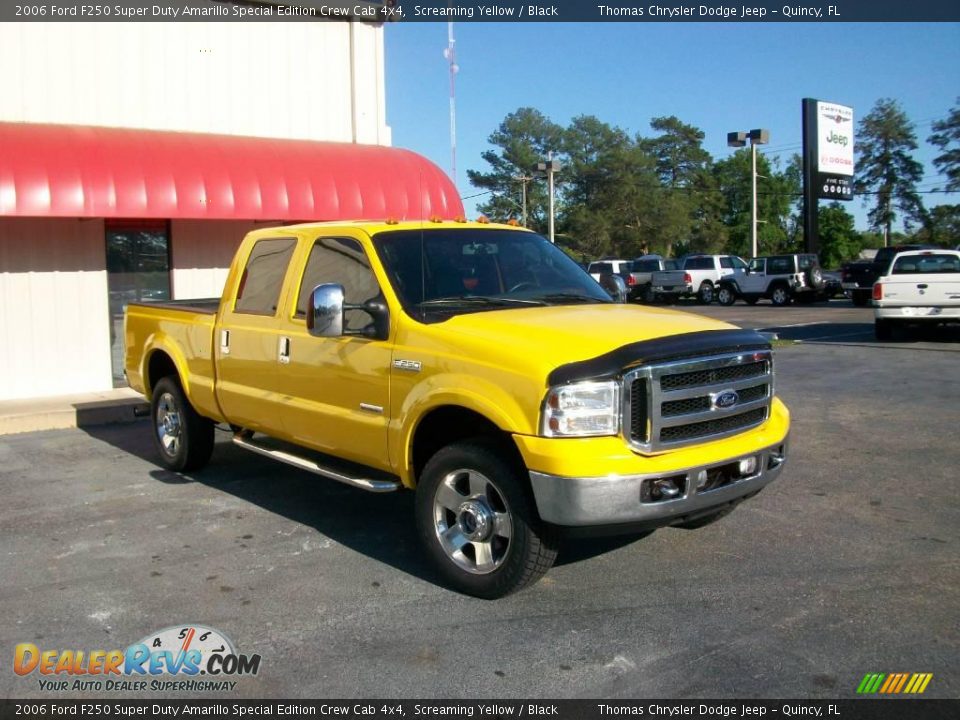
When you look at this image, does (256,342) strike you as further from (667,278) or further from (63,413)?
(667,278)

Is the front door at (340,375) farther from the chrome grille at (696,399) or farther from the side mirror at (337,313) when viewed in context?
the chrome grille at (696,399)

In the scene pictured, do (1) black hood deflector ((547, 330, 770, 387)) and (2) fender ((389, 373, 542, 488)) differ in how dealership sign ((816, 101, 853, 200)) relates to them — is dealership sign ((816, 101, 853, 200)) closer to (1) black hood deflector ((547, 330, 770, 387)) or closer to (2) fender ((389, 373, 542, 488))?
(1) black hood deflector ((547, 330, 770, 387))

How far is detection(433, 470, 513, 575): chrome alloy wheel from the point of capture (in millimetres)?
4609

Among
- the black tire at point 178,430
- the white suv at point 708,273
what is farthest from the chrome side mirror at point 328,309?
the white suv at point 708,273

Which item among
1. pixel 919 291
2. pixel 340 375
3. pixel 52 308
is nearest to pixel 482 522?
pixel 340 375

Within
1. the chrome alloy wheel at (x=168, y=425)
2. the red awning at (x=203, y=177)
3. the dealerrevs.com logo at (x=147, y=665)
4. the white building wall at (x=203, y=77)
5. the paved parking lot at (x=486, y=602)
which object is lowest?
the dealerrevs.com logo at (x=147, y=665)

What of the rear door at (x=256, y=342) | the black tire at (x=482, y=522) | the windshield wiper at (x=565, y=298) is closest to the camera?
the black tire at (x=482, y=522)

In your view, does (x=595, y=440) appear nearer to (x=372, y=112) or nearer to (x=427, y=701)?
(x=427, y=701)

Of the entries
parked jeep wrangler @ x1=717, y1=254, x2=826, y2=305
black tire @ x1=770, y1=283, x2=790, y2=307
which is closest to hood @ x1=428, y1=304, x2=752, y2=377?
parked jeep wrangler @ x1=717, y1=254, x2=826, y2=305

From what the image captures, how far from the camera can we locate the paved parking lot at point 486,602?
153 inches

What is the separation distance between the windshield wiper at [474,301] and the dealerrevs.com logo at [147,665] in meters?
2.11

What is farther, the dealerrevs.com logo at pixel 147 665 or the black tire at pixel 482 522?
the black tire at pixel 482 522

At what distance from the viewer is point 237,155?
1126cm

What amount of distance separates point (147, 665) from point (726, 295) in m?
32.4
